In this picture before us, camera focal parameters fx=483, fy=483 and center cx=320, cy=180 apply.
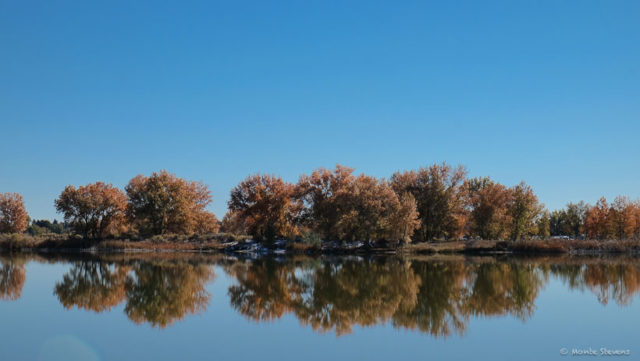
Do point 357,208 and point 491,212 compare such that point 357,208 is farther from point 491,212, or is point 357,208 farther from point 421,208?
point 491,212

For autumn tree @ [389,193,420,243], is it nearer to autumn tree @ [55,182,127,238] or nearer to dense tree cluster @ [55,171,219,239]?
dense tree cluster @ [55,171,219,239]

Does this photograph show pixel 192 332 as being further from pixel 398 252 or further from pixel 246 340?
pixel 398 252

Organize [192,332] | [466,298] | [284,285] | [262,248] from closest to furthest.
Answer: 1. [192,332]
2. [466,298]
3. [284,285]
4. [262,248]

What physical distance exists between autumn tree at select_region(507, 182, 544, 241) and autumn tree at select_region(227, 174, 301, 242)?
1063 inches

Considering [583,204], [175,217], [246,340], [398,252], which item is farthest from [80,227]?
[583,204]

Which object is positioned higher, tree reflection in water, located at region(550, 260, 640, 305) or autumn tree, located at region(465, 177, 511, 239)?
autumn tree, located at region(465, 177, 511, 239)

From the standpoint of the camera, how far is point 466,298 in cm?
1845

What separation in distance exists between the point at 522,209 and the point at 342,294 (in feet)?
154

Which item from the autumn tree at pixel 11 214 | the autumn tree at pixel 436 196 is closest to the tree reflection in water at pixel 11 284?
the autumn tree at pixel 436 196

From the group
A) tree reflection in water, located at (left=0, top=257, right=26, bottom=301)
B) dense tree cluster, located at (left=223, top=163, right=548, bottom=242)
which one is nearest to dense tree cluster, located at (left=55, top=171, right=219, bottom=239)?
dense tree cluster, located at (left=223, top=163, right=548, bottom=242)

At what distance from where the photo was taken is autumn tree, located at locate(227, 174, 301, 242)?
60.6 metres

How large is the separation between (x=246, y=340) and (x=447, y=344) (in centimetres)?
494

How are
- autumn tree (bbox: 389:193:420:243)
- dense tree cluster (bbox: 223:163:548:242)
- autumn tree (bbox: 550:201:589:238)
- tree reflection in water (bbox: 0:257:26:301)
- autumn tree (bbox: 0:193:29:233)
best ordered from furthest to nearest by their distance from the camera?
autumn tree (bbox: 550:201:589:238) → autumn tree (bbox: 0:193:29:233) → dense tree cluster (bbox: 223:163:548:242) → autumn tree (bbox: 389:193:420:243) → tree reflection in water (bbox: 0:257:26:301)

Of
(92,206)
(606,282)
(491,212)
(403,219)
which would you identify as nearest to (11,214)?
(92,206)
